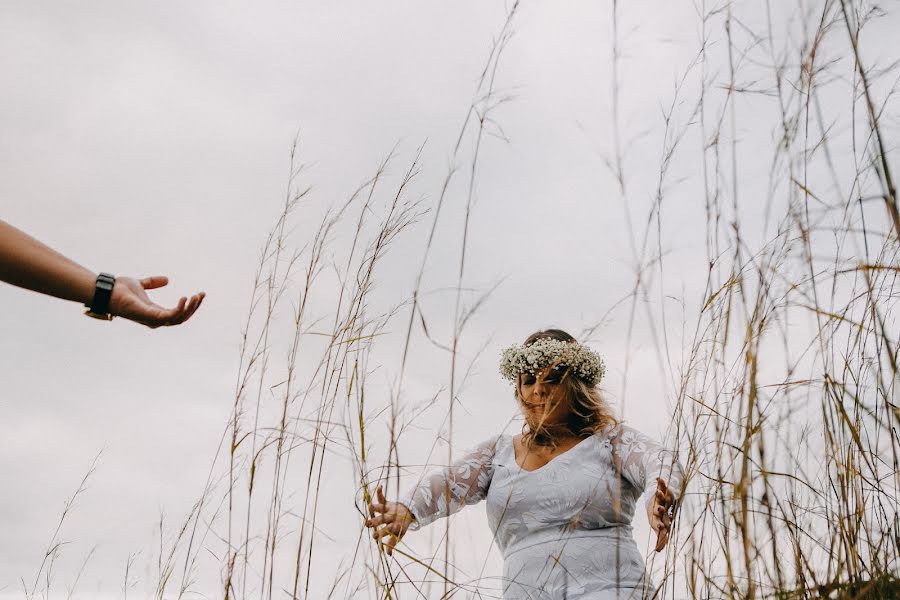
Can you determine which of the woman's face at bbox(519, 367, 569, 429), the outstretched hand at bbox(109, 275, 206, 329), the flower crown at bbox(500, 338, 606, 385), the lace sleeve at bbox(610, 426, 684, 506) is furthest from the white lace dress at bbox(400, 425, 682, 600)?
the outstretched hand at bbox(109, 275, 206, 329)

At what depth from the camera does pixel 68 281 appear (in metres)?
1.06

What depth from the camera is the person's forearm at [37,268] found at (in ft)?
3.23

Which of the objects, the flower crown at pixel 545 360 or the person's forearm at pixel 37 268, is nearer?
the person's forearm at pixel 37 268

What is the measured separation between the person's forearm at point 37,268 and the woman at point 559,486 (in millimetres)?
1212

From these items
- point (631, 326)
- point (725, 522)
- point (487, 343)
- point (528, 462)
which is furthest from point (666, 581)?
point (528, 462)

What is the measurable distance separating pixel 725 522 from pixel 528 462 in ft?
4.52

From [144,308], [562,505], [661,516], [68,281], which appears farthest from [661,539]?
[68,281]

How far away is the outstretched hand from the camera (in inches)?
43.5

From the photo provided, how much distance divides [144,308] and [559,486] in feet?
5.50

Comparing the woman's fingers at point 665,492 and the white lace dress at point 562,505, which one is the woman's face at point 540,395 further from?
the woman's fingers at point 665,492

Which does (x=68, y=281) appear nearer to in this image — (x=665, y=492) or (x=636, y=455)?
(x=665, y=492)

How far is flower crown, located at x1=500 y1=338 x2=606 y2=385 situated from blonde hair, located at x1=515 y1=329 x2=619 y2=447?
0.04 meters

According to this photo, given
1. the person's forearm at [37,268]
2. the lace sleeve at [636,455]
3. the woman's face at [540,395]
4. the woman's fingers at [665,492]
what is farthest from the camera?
the woman's face at [540,395]

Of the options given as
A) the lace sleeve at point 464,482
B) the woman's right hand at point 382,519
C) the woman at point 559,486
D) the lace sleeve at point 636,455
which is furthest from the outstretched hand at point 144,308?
the lace sleeve at point 636,455
